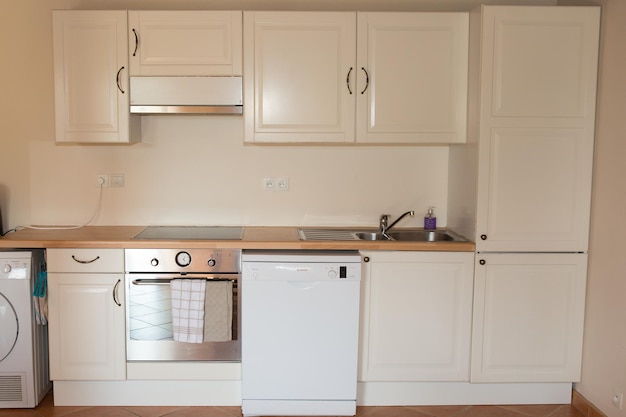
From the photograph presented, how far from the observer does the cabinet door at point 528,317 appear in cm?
318

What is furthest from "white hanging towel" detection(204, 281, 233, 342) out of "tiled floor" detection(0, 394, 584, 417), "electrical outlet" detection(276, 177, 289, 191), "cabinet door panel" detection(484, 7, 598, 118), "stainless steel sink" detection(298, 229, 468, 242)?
"cabinet door panel" detection(484, 7, 598, 118)

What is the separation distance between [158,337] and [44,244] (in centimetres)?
74

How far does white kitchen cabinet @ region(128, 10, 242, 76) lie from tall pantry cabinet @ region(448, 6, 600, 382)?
4.17ft

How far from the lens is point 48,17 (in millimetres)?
3525

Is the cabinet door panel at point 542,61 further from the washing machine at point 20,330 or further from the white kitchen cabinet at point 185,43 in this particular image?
the washing machine at point 20,330

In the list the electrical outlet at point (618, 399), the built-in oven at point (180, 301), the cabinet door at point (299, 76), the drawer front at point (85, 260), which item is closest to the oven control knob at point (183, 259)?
the built-in oven at point (180, 301)

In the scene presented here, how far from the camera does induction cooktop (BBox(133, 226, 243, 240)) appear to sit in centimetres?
327

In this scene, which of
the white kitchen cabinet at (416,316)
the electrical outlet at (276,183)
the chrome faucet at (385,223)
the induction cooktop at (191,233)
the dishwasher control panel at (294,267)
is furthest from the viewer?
the electrical outlet at (276,183)

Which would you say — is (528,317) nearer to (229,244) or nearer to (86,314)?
(229,244)

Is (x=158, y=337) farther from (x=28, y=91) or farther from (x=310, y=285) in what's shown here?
(x=28, y=91)

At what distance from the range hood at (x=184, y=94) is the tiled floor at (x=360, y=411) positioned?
1.57 m

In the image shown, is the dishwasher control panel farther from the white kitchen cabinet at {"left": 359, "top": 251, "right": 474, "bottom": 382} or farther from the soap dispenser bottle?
the soap dispenser bottle

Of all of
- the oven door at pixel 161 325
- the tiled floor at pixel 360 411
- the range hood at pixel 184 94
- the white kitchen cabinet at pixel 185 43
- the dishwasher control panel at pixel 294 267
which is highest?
the white kitchen cabinet at pixel 185 43

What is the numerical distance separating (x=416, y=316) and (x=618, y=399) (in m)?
1.01
